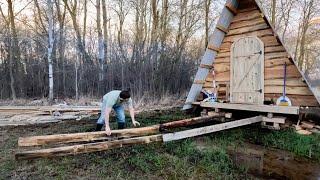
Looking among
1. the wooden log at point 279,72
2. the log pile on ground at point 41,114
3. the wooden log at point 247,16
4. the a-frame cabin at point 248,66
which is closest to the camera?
the wooden log at point 279,72

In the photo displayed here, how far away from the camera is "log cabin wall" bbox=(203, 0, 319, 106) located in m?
7.89

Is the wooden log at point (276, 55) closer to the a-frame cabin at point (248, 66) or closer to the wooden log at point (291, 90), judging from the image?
the a-frame cabin at point (248, 66)

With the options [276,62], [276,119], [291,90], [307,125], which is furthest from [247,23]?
[307,125]

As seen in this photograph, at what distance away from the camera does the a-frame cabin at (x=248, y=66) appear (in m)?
8.02

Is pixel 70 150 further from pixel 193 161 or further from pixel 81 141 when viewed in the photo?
pixel 193 161

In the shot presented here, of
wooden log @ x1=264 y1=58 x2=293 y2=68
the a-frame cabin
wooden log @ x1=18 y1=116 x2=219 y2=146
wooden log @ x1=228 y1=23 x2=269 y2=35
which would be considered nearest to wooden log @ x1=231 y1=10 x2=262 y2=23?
the a-frame cabin

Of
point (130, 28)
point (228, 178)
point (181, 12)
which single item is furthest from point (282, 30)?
point (228, 178)

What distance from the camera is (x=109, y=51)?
664 inches

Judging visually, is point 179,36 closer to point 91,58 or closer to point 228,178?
point 91,58


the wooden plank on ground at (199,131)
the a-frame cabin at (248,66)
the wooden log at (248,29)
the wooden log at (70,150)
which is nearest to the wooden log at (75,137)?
the wooden log at (70,150)

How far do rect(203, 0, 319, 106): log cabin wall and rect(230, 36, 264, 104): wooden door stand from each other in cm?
17

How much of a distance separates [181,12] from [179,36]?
7.62 feet

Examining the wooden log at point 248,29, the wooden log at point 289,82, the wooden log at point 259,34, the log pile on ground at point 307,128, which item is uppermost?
the wooden log at point 248,29

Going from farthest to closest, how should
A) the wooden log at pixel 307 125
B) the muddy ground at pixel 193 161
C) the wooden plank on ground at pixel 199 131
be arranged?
the wooden log at pixel 307 125 → the wooden plank on ground at pixel 199 131 → the muddy ground at pixel 193 161
